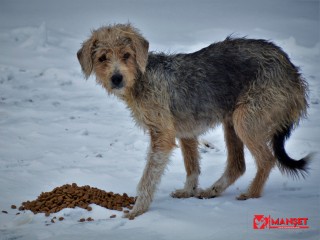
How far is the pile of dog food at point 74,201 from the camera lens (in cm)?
552

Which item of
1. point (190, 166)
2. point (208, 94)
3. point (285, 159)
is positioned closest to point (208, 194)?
point (190, 166)

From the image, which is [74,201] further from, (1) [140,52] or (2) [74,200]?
(1) [140,52]

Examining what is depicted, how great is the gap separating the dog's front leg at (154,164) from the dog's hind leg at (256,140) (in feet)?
2.82

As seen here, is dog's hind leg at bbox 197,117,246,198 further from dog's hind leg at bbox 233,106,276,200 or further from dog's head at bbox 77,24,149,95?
dog's head at bbox 77,24,149,95

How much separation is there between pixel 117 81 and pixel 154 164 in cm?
106

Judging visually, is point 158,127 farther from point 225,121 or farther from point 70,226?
point 70,226

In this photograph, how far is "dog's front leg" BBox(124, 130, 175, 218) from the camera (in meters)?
5.57

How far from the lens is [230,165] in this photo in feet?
21.1

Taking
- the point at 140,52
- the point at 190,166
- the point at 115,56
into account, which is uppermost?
the point at 140,52

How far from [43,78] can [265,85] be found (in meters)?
6.49

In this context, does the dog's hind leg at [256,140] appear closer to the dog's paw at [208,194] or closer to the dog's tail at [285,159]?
the dog's tail at [285,159]

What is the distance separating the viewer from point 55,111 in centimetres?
962

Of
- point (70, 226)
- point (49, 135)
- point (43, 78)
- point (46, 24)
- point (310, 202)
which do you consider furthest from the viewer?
point (46, 24)

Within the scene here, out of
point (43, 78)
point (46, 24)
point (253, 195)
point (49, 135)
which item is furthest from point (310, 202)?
point (46, 24)
